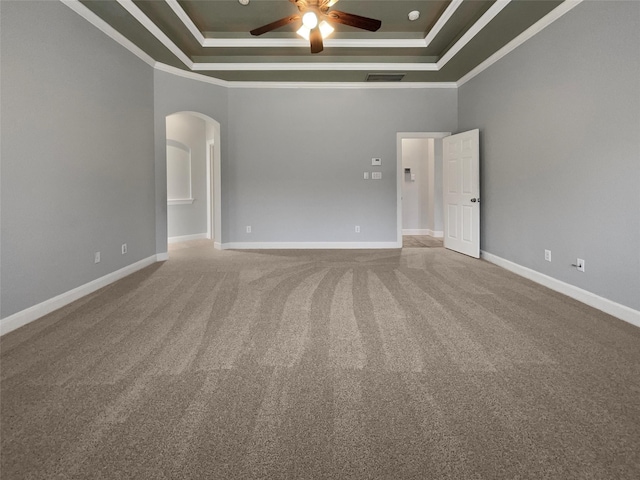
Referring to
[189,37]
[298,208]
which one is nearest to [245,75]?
[189,37]

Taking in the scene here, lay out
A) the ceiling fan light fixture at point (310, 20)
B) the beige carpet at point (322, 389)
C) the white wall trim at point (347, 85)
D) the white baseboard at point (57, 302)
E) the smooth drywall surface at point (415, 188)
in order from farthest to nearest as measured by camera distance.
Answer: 1. the smooth drywall surface at point (415, 188)
2. the white wall trim at point (347, 85)
3. the ceiling fan light fixture at point (310, 20)
4. the white baseboard at point (57, 302)
5. the beige carpet at point (322, 389)

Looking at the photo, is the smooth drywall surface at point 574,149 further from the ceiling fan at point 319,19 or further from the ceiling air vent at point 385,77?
the ceiling fan at point 319,19

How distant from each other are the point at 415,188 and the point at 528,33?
4.99 metres

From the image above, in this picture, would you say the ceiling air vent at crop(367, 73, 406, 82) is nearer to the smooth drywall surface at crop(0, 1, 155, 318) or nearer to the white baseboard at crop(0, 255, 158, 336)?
the smooth drywall surface at crop(0, 1, 155, 318)

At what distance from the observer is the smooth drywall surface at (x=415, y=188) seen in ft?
29.5

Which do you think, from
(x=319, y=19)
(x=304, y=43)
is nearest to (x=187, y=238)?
(x=304, y=43)

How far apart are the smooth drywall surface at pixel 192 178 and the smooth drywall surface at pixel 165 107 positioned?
159 centimetres

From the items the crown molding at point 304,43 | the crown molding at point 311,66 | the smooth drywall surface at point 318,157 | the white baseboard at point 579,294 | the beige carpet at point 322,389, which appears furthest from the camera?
the smooth drywall surface at point 318,157

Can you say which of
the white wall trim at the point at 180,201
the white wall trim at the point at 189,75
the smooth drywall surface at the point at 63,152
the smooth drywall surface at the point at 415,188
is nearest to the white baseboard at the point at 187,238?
the white wall trim at the point at 180,201

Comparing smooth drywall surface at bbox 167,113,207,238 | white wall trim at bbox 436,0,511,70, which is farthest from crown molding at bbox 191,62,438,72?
smooth drywall surface at bbox 167,113,207,238

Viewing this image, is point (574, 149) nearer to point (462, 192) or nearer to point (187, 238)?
point (462, 192)

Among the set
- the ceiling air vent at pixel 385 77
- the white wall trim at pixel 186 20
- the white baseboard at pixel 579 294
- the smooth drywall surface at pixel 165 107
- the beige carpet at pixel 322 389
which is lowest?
the beige carpet at pixel 322 389

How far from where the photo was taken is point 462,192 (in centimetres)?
595

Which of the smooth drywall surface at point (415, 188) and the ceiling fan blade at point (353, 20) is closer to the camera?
the ceiling fan blade at point (353, 20)
